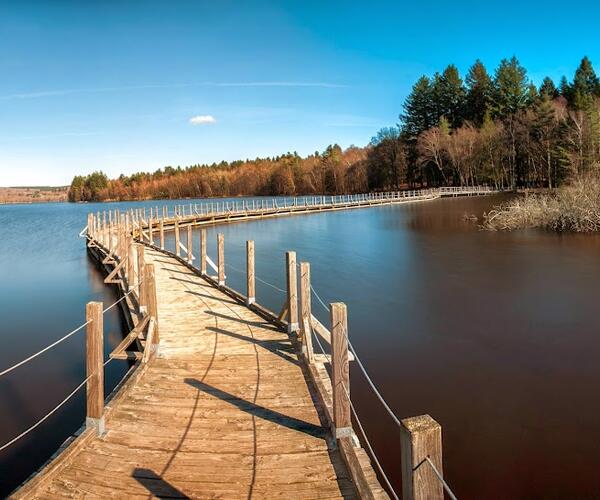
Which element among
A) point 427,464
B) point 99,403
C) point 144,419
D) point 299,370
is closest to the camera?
point 427,464

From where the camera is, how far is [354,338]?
10914 mm

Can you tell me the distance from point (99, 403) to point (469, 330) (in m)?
8.99

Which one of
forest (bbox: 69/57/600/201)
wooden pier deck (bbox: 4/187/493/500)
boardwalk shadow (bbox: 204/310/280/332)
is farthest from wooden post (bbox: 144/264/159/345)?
forest (bbox: 69/57/600/201)

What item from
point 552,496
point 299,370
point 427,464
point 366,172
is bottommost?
point 552,496

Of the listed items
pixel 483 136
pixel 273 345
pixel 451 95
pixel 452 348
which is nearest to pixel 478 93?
pixel 451 95

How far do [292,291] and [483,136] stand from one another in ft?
211

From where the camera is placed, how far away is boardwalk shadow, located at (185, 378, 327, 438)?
15.8 feet

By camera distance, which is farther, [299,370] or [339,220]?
[339,220]

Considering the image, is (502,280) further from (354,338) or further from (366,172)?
(366,172)

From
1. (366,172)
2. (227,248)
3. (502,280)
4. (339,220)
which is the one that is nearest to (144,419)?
(502,280)

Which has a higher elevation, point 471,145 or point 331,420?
point 471,145

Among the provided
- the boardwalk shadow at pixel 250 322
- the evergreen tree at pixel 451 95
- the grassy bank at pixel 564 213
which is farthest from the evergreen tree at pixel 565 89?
the boardwalk shadow at pixel 250 322

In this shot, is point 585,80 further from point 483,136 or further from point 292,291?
point 292,291

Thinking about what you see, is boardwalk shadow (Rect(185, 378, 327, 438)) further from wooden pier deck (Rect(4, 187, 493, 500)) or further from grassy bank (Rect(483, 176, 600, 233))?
grassy bank (Rect(483, 176, 600, 233))
